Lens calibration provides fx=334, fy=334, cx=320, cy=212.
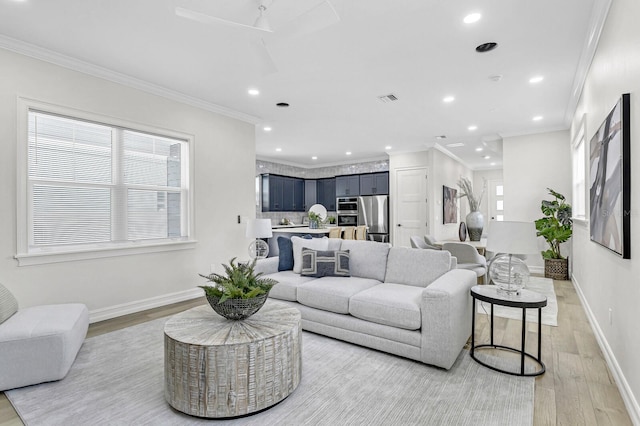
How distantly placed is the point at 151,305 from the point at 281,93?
2985mm

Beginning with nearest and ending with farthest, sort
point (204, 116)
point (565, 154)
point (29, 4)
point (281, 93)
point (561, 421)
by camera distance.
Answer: point (561, 421) < point (29, 4) < point (281, 93) < point (204, 116) < point (565, 154)

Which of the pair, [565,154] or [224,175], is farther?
[565,154]

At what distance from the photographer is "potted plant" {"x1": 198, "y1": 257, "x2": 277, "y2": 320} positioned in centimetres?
204

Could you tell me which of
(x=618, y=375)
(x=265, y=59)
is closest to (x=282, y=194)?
(x=265, y=59)

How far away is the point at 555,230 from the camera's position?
5.48 metres

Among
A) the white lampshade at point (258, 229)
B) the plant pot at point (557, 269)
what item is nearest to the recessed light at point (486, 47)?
the white lampshade at point (258, 229)

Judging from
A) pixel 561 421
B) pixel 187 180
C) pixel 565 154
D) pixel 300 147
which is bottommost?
pixel 561 421

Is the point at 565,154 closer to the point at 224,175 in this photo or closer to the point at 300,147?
the point at 300,147

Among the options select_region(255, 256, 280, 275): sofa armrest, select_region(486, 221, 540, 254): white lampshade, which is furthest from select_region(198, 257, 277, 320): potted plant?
select_region(486, 221, 540, 254): white lampshade

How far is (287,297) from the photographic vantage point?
10.9 ft

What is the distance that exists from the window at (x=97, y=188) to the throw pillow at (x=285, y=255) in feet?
4.44

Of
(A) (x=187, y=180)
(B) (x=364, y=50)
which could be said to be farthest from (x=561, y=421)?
(A) (x=187, y=180)

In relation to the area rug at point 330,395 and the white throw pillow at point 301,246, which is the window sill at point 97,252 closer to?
the area rug at point 330,395

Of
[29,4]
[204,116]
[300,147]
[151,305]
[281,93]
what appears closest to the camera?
[29,4]
